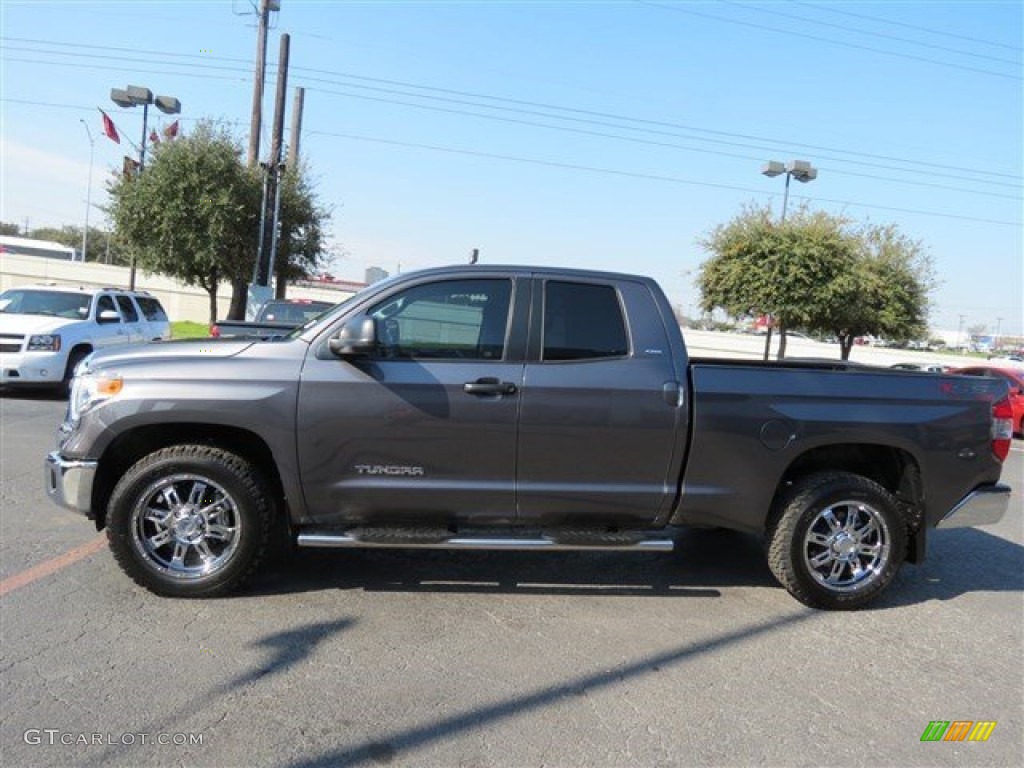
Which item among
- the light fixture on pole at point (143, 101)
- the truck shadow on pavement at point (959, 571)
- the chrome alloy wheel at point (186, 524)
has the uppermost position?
the light fixture on pole at point (143, 101)

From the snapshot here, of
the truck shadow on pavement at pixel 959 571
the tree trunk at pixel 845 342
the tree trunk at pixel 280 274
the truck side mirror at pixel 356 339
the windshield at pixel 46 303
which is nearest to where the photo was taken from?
the truck side mirror at pixel 356 339

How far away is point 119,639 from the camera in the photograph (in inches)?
149

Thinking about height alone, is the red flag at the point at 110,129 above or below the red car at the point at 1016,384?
above

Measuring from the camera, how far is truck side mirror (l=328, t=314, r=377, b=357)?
13.3 feet

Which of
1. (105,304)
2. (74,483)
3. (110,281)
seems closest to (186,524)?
(74,483)

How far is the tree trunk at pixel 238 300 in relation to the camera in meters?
24.9

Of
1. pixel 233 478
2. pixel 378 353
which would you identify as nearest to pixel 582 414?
pixel 378 353

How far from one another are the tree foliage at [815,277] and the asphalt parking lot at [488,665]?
21817 millimetres

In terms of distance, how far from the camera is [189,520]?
429cm

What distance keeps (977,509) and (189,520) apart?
15.4 ft

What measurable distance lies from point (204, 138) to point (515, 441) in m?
22.9

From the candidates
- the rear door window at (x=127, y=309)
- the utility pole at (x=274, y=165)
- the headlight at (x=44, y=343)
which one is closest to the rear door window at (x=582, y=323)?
the headlight at (x=44, y=343)

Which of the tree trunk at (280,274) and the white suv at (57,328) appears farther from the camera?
the tree trunk at (280,274)

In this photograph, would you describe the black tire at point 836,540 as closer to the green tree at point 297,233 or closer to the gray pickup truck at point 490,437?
the gray pickup truck at point 490,437
